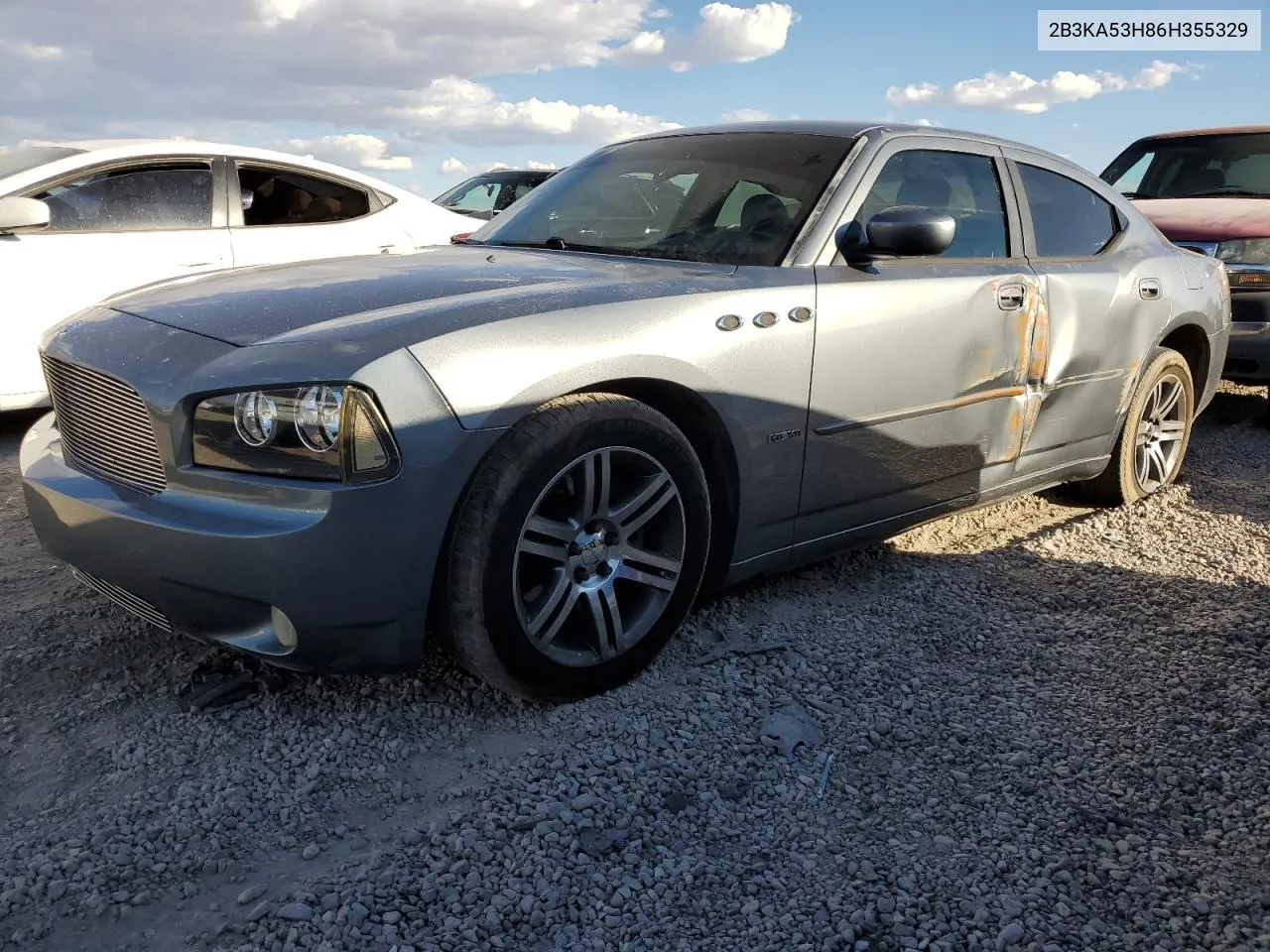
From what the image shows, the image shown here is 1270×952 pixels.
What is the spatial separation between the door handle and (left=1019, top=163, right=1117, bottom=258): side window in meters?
0.34

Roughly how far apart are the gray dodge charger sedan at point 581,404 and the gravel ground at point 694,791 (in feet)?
0.82

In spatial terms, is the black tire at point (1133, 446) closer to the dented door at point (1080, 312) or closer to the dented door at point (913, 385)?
the dented door at point (1080, 312)

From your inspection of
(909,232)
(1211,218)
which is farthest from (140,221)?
(1211,218)

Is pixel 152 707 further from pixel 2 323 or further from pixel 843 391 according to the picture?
pixel 2 323

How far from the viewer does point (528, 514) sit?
247 centimetres

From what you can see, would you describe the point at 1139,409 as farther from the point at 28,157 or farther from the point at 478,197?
the point at 478,197

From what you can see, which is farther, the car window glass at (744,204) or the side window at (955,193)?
the side window at (955,193)

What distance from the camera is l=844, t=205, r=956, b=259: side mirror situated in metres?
3.01

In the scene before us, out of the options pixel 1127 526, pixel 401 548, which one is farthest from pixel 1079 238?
pixel 401 548

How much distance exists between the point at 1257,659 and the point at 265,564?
107 inches

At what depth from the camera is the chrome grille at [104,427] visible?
2480mm

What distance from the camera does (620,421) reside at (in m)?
2.61

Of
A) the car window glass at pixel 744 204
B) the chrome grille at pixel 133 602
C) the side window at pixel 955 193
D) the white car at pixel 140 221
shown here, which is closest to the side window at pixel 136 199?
the white car at pixel 140 221

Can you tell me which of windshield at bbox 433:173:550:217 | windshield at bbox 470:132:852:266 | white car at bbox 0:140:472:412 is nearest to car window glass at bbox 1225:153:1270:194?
windshield at bbox 470:132:852:266
